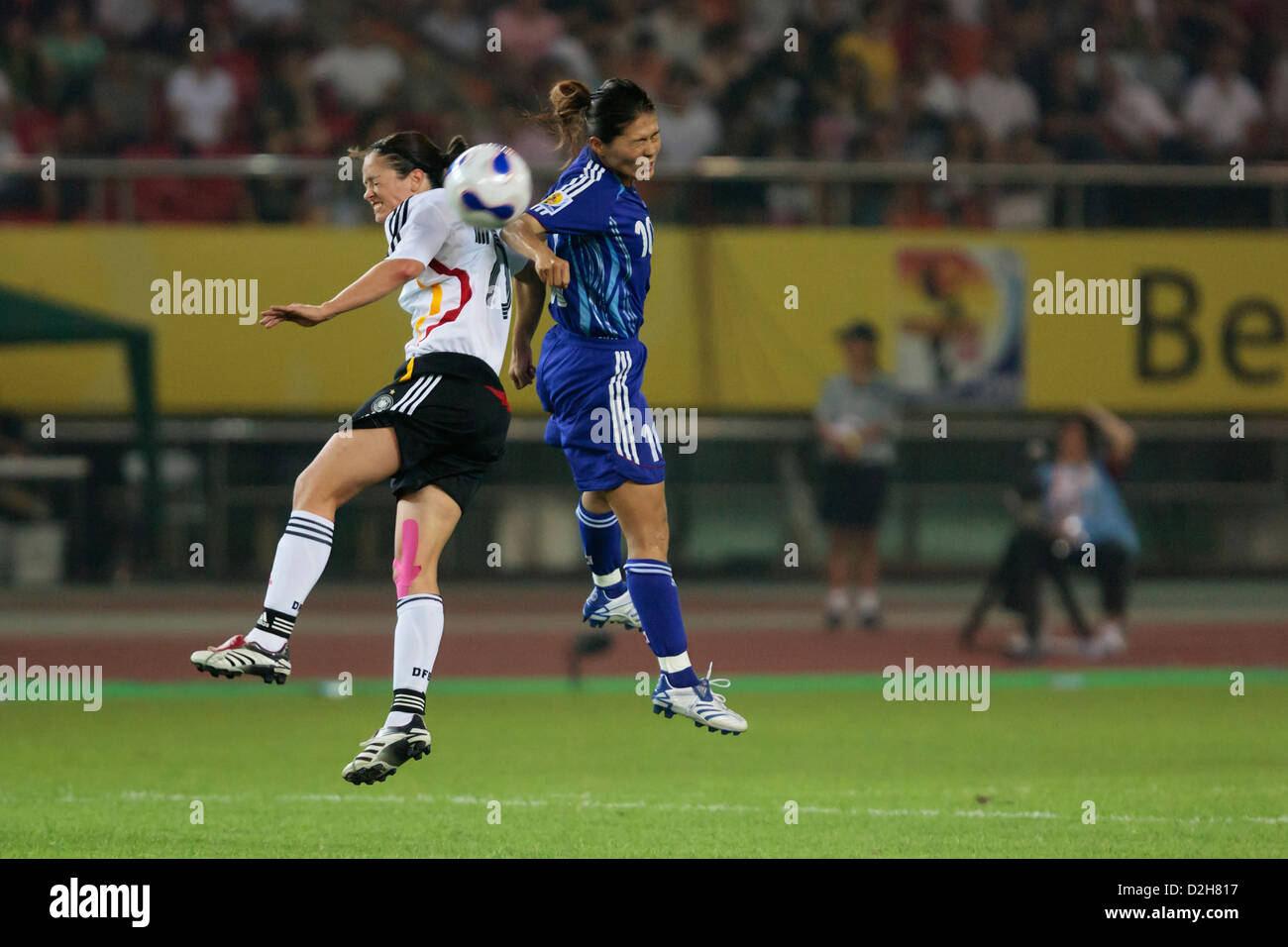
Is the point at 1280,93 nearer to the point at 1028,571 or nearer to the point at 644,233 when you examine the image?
the point at 1028,571

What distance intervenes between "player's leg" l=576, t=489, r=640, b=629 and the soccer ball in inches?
65.8

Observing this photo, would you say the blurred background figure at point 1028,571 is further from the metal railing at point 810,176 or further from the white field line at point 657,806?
the white field line at point 657,806

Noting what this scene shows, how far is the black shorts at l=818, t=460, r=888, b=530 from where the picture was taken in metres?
16.1

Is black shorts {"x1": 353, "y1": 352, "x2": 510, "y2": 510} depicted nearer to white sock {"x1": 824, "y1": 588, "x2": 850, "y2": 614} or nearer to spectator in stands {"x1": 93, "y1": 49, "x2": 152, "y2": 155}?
white sock {"x1": 824, "y1": 588, "x2": 850, "y2": 614}

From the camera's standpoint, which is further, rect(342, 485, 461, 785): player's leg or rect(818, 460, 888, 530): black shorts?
rect(818, 460, 888, 530): black shorts

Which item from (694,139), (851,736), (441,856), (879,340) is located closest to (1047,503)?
(879,340)

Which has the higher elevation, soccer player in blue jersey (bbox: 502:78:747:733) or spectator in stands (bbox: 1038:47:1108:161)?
spectator in stands (bbox: 1038:47:1108:161)

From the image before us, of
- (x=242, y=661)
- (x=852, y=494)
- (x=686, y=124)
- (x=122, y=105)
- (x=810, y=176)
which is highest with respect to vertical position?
(x=122, y=105)

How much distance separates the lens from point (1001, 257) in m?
17.7

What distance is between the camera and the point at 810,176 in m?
17.5

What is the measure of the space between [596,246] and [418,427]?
1.01 meters

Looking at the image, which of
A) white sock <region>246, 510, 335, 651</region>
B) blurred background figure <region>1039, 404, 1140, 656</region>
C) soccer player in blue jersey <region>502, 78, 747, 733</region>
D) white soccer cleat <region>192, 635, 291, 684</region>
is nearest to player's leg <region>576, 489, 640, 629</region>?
soccer player in blue jersey <region>502, 78, 747, 733</region>

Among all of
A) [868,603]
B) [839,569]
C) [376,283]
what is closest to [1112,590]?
[868,603]

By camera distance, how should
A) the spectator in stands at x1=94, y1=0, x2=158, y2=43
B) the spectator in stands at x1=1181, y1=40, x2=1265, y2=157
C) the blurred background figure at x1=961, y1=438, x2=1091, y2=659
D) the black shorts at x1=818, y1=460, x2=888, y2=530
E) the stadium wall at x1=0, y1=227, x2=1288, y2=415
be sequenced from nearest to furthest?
1. the blurred background figure at x1=961, y1=438, x2=1091, y2=659
2. the black shorts at x1=818, y1=460, x2=888, y2=530
3. the stadium wall at x1=0, y1=227, x2=1288, y2=415
4. the spectator in stands at x1=94, y1=0, x2=158, y2=43
5. the spectator in stands at x1=1181, y1=40, x2=1265, y2=157
